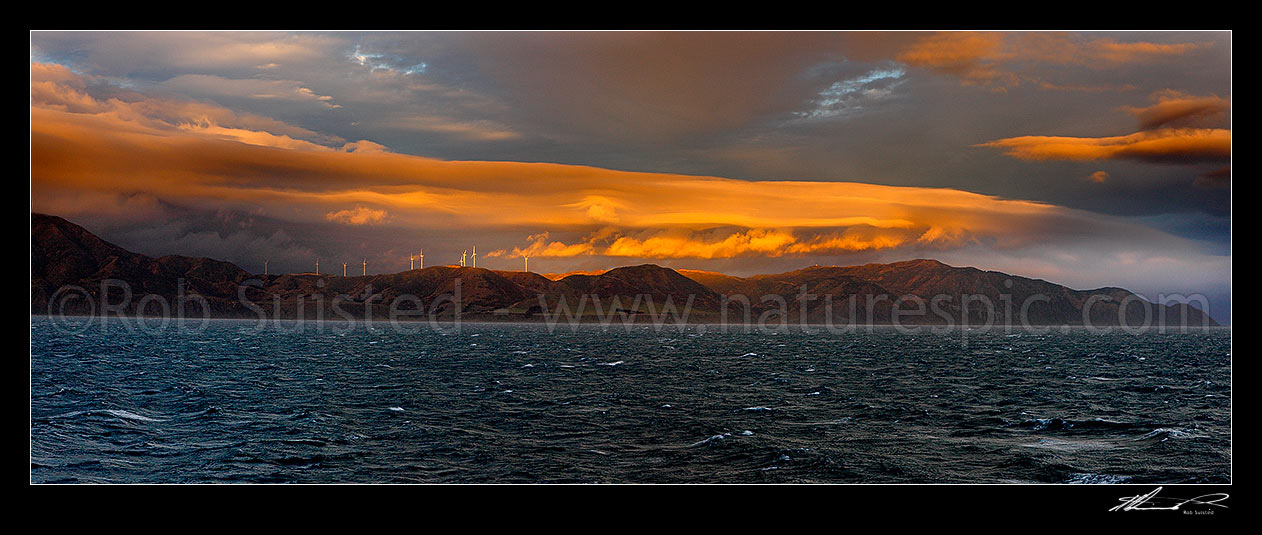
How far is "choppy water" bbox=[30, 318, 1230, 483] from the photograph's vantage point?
28453mm

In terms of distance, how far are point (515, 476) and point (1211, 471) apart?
1047 inches

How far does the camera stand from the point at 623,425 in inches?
1436

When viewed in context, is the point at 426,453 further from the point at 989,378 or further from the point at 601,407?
the point at 989,378

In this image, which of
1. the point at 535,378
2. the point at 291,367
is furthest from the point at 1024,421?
the point at 291,367

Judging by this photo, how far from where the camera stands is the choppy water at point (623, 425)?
28453 mm

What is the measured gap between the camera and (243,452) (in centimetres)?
3117
